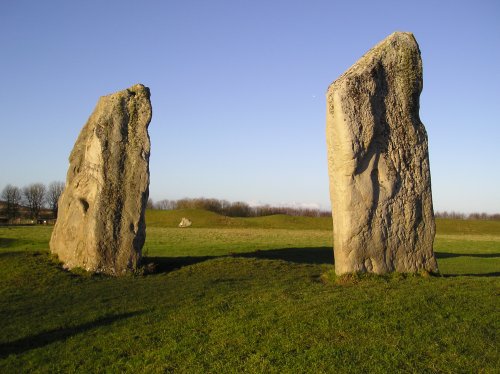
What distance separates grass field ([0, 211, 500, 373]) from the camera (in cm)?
845

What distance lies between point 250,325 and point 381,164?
776cm

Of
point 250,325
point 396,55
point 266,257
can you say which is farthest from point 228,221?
point 250,325

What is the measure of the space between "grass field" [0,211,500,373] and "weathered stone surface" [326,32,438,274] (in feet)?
3.54

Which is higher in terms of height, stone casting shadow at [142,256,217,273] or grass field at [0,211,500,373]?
stone casting shadow at [142,256,217,273]

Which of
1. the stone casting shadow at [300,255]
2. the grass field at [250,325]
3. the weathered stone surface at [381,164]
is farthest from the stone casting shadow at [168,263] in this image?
the weathered stone surface at [381,164]

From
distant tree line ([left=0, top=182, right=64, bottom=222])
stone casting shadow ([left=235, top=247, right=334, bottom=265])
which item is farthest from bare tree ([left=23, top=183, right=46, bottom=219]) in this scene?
stone casting shadow ([left=235, top=247, right=334, bottom=265])

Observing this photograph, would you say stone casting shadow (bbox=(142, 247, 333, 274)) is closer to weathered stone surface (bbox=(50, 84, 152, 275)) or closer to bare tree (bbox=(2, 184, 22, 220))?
weathered stone surface (bbox=(50, 84, 152, 275))

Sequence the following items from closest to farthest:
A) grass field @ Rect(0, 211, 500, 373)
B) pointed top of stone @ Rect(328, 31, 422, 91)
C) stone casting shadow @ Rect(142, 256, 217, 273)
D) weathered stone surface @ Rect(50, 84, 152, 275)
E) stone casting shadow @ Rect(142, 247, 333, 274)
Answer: grass field @ Rect(0, 211, 500, 373) < pointed top of stone @ Rect(328, 31, 422, 91) < weathered stone surface @ Rect(50, 84, 152, 275) < stone casting shadow @ Rect(142, 256, 217, 273) < stone casting shadow @ Rect(142, 247, 333, 274)

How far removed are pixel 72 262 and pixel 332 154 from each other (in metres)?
11.5

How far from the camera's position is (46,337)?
11.1 m

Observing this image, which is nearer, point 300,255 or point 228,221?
point 300,255

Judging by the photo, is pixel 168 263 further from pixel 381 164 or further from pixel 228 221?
pixel 228 221

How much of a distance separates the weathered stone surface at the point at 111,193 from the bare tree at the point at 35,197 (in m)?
98.0

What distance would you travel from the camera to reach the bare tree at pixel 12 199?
359ft
